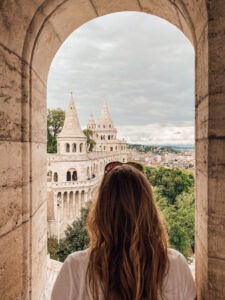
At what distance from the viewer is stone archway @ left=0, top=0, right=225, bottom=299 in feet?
4.99

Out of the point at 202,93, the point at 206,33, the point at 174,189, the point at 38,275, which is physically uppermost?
the point at 206,33

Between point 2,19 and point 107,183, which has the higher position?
point 2,19

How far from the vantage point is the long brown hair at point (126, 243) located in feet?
4.22

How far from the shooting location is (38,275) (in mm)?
2355

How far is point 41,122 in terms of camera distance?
2.49m

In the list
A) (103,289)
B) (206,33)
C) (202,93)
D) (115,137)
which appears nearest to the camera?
(103,289)

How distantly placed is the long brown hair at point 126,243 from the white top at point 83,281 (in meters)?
0.05

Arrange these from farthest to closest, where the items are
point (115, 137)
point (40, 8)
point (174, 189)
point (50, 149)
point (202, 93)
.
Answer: point (115, 137) → point (50, 149) → point (174, 189) → point (40, 8) → point (202, 93)

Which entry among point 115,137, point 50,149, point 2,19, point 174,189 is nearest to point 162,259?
point 2,19

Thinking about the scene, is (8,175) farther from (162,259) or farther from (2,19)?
(162,259)

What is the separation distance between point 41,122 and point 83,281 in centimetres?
156

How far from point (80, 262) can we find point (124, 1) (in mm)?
2112

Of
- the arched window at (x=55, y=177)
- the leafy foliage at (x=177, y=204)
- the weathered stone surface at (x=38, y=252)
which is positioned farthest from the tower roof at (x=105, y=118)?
the weathered stone surface at (x=38, y=252)

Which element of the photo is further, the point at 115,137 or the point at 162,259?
the point at 115,137
